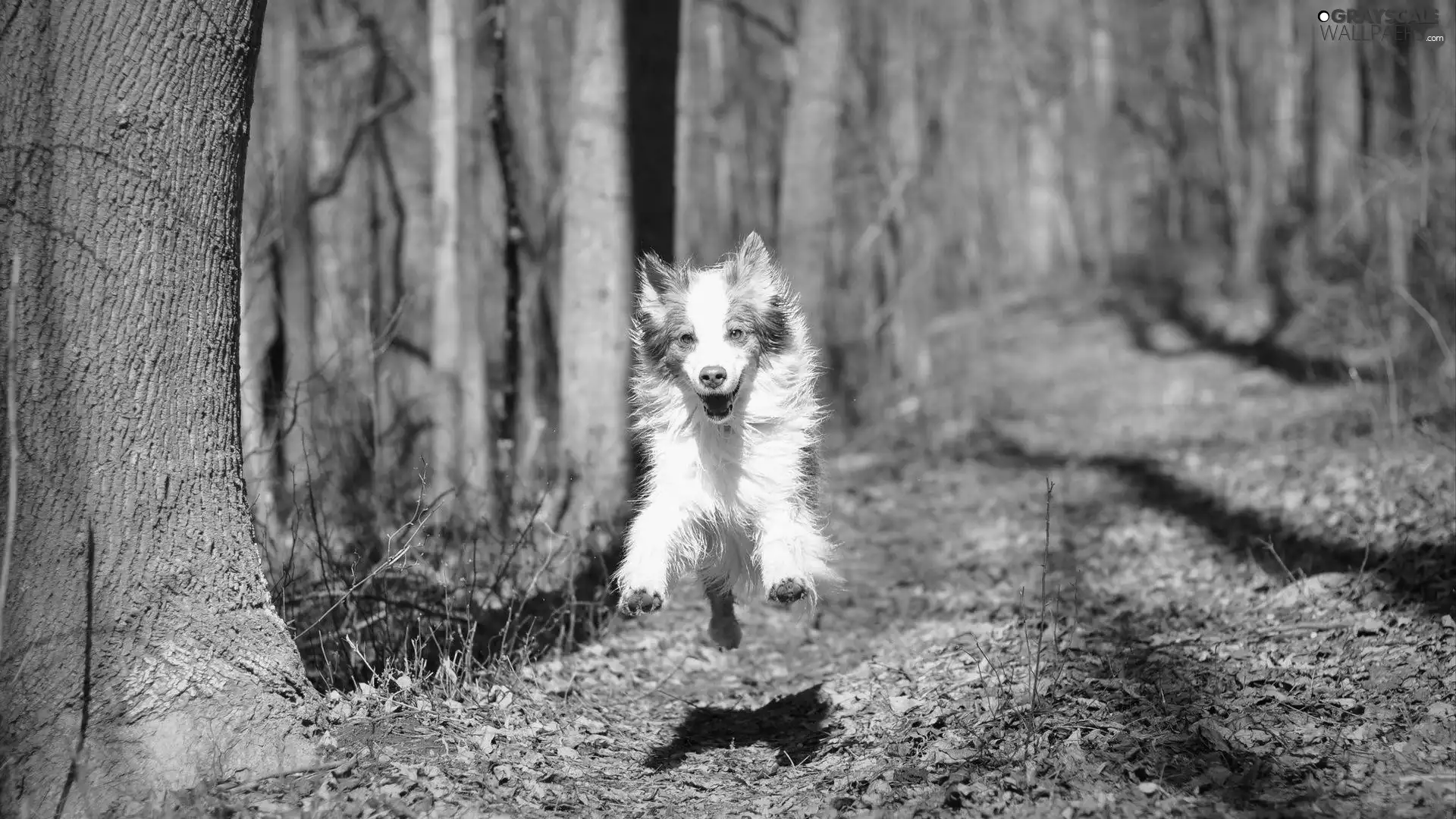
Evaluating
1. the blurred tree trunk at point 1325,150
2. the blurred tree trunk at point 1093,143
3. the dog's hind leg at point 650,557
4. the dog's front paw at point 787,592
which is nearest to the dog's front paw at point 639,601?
the dog's hind leg at point 650,557

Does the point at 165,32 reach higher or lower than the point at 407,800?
higher

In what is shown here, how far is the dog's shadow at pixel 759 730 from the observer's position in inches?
197

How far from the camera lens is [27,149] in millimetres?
3639

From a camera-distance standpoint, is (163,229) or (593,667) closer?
(163,229)

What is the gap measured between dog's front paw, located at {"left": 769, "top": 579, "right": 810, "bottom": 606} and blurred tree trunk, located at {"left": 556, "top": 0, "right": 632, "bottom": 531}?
3.25 metres

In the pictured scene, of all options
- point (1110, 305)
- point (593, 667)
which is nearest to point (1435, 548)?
point (593, 667)

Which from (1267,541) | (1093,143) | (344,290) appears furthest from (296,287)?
(1093,143)

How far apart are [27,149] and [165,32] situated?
614 millimetres

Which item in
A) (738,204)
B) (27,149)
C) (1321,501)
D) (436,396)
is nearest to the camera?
(27,149)

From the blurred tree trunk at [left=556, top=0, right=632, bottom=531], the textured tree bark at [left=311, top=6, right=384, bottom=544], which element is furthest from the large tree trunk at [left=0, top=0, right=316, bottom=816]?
the blurred tree trunk at [left=556, top=0, right=632, bottom=531]

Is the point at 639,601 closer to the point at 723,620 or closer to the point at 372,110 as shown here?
the point at 723,620

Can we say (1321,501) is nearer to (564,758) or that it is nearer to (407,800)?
(564,758)

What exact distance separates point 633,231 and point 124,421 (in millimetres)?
4592

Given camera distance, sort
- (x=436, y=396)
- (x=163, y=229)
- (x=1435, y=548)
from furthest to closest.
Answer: (x=436, y=396) < (x=1435, y=548) < (x=163, y=229)
